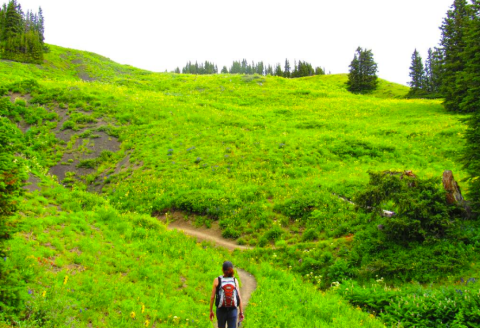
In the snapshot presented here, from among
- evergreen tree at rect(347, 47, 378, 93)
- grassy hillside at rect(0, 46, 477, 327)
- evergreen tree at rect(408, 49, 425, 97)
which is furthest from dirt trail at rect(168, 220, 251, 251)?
evergreen tree at rect(408, 49, 425, 97)

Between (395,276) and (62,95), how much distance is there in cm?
3590

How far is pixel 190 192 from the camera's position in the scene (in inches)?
803

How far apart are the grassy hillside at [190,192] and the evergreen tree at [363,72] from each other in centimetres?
2847

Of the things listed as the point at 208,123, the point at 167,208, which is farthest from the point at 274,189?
the point at 208,123

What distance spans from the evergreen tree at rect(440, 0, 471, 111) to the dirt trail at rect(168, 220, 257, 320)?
110 feet

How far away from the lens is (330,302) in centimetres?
1024

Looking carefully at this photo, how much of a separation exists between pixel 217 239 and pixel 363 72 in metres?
66.7

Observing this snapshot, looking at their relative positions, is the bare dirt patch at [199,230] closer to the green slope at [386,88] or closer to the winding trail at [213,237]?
the winding trail at [213,237]

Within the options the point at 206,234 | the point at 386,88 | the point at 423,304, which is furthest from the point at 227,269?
the point at 386,88

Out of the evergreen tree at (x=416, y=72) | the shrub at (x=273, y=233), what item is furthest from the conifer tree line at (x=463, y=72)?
the shrub at (x=273, y=233)

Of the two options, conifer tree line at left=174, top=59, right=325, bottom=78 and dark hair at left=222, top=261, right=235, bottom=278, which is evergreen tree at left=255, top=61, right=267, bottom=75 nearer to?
conifer tree line at left=174, top=59, right=325, bottom=78

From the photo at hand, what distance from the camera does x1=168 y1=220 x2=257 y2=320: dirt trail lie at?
12.0m

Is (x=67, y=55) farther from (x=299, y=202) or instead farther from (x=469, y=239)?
(x=469, y=239)

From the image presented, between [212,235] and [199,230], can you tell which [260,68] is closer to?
[199,230]
